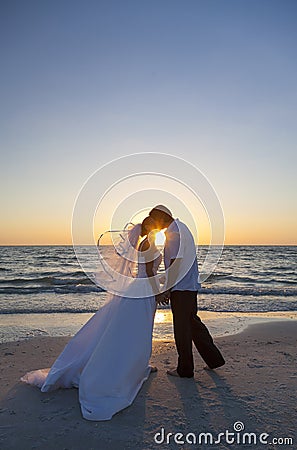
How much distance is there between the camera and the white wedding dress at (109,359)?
4.03 metres

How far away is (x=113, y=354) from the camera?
167 inches

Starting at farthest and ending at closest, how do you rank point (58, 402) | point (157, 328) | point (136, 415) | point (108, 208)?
point (157, 328), point (108, 208), point (58, 402), point (136, 415)

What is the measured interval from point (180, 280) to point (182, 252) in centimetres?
35

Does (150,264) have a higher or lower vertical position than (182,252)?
lower

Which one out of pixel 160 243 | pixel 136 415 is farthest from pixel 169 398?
pixel 160 243

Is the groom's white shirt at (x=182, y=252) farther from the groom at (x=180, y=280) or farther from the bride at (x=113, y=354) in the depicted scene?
the bride at (x=113, y=354)

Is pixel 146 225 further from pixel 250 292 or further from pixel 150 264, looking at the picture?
pixel 250 292

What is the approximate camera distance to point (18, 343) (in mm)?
7273

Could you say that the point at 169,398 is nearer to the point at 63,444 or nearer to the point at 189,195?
the point at 63,444

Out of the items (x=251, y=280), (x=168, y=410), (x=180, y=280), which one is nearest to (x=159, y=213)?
(x=180, y=280)

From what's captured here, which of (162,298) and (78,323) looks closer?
(162,298)

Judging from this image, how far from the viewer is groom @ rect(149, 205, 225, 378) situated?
A: 5.01 m

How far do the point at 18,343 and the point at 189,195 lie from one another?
4.33 metres

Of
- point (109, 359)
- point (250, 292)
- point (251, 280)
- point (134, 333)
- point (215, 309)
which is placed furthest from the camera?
point (251, 280)
